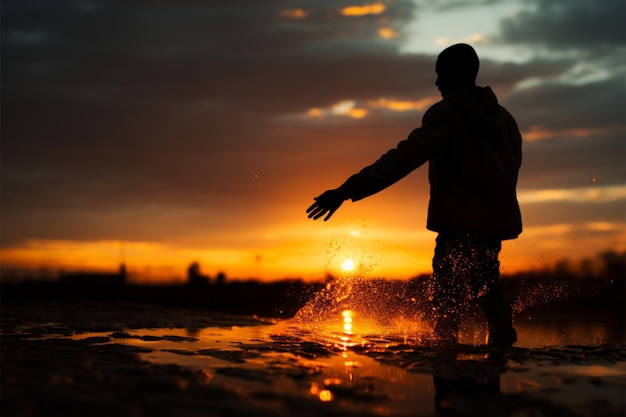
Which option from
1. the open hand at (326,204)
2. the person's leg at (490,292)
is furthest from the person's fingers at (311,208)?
the person's leg at (490,292)

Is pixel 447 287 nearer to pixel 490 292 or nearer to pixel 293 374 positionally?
pixel 490 292

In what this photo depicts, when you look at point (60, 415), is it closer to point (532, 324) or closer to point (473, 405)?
point (473, 405)

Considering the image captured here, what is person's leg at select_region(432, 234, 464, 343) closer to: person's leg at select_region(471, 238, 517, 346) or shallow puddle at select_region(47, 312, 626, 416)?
person's leg at select_region(471, 238, 517, 346)

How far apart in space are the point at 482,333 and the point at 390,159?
3529 millimetres

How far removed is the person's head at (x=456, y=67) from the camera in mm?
5797

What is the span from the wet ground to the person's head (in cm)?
215

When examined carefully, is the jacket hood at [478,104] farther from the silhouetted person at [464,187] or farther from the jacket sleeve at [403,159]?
the jacket sleeve at [403,159]

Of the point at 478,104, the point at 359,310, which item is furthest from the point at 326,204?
the point at 359,310

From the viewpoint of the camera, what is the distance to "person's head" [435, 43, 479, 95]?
5.80m

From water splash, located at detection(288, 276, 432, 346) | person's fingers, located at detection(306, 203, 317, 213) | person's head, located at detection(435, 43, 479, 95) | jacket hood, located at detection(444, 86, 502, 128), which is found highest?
person's head, located at detection(435, 43, 479, 95)

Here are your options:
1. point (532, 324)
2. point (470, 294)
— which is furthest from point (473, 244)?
point (532, 324)

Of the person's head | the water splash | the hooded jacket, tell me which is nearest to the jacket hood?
the hooded jacket

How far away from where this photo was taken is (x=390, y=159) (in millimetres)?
5773

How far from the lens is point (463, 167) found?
571 centimetres
